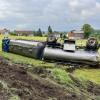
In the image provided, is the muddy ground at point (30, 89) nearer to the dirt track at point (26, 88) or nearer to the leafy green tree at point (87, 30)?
the dirt track at point (26, 88)

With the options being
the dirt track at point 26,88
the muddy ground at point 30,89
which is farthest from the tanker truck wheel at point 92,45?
the dirt track at point 26,88

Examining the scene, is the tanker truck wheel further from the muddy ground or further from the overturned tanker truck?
the muddy ground

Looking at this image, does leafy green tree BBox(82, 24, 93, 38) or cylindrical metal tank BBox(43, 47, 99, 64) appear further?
leafy green tree BBox(82, 24, 93, 38)

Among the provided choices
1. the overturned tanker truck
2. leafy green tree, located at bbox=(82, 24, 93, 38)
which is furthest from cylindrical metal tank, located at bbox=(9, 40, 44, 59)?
leafy green tree, located at bbox=(82, 24, 93, 38)

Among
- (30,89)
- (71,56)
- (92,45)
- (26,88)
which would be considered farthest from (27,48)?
(26,88)

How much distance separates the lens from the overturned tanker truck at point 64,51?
29531 mm

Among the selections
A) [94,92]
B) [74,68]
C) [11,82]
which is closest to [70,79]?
[94,92]

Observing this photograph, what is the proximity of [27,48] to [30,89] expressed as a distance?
820 inches

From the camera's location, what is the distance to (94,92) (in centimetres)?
1505

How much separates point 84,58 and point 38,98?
18713mm

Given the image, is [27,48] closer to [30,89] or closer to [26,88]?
[30,89]

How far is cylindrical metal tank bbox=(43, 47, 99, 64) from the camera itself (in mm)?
29422

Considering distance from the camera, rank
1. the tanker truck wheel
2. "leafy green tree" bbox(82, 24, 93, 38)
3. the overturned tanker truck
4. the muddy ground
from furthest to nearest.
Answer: "leafy green tree" bbox(82, 24, 93, 38) < the tanker truck wheel < the overturned tanker truck < the muddy ground

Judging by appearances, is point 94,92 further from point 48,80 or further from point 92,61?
point 92,61
